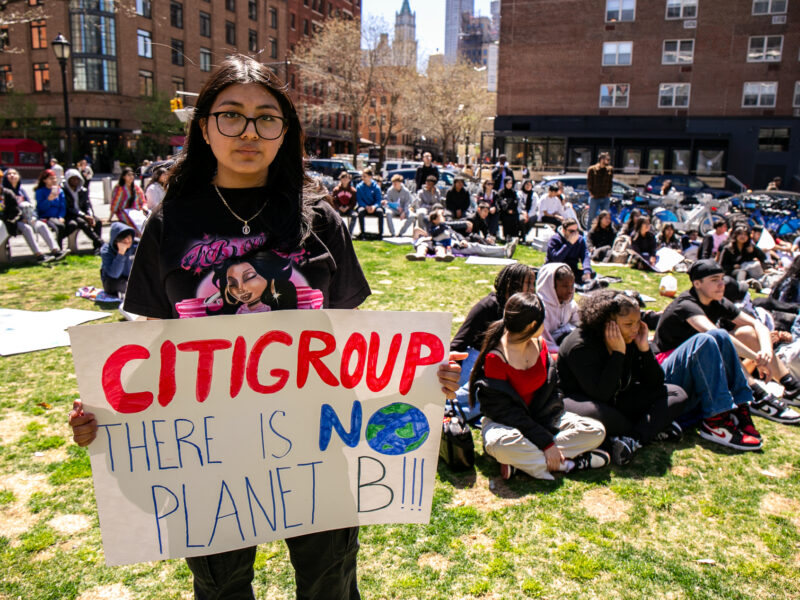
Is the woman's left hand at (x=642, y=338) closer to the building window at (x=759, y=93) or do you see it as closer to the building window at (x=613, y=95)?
the building window at (x=613, y=95)

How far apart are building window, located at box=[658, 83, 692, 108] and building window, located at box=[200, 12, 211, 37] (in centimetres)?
3756

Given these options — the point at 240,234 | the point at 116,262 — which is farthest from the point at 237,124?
the point at 116,262

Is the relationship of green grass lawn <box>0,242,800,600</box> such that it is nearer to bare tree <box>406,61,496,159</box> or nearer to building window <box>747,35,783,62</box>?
building window <box>747,35,783,62</box>

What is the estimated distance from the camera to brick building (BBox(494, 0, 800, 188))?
1483 inches

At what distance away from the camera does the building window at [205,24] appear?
168ft

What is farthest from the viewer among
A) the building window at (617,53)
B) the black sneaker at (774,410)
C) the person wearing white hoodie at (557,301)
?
the building window at (617,53)

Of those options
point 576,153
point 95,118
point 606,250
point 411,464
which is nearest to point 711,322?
point 411,464

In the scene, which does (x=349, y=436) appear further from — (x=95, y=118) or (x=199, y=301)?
(x=95, y=118)

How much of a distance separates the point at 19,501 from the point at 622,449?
3694mm

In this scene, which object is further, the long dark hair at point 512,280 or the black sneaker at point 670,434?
the long dark hair at point 512,280

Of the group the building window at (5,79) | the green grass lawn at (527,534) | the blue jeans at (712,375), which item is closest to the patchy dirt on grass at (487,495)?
the green grass lawn at (527,534)

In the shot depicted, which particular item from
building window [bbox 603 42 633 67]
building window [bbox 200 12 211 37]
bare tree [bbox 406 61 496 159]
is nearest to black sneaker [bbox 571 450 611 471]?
building window [bbox 603 42 633 67]

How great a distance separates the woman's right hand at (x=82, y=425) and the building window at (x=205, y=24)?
57.4 meters

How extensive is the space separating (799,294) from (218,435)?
24.2 ft
